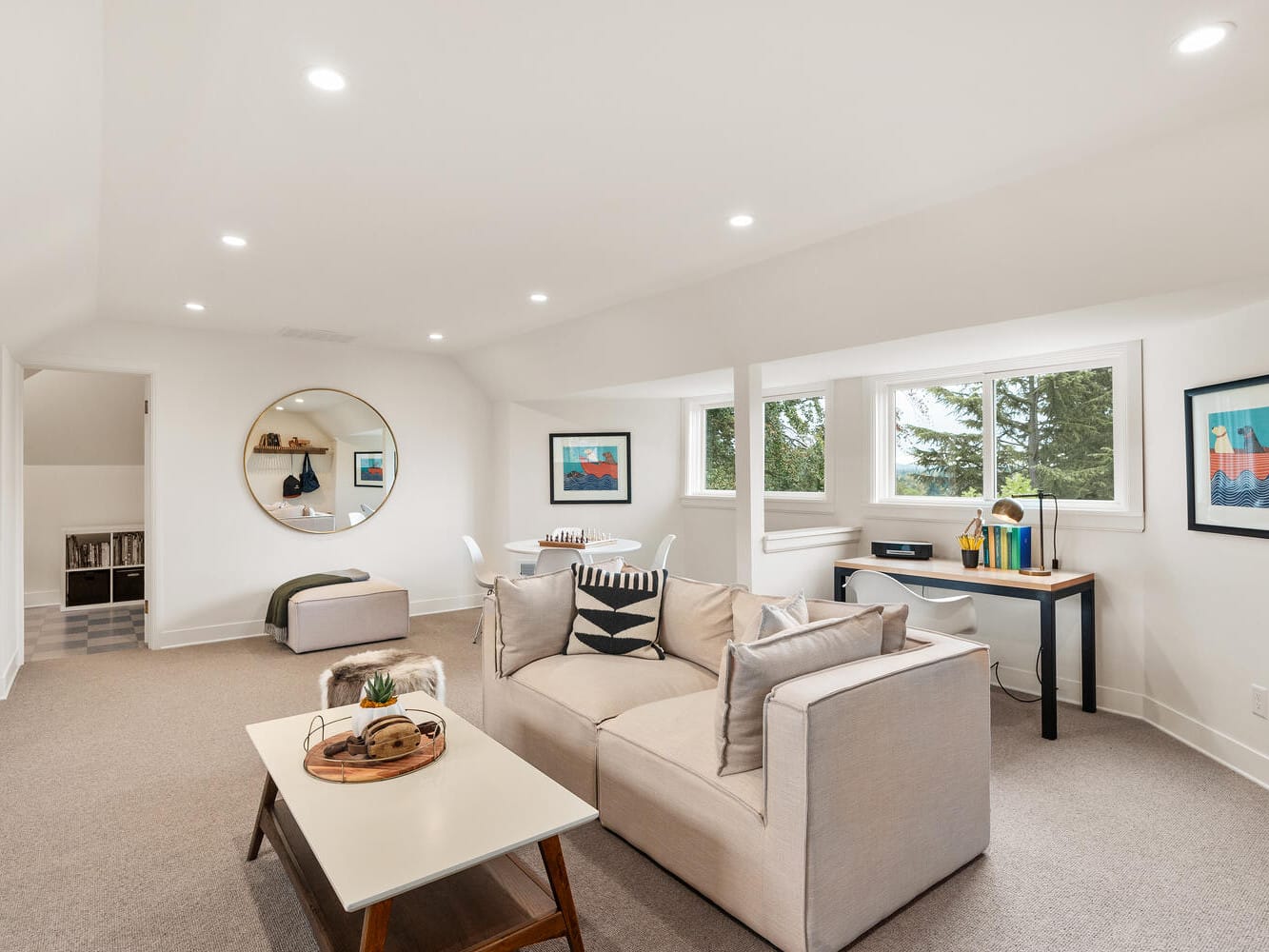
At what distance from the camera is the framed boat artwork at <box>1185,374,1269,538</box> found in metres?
2.97

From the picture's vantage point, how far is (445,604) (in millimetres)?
6586

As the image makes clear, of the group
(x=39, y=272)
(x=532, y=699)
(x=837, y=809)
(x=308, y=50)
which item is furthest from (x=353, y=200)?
(x=837, y=809)

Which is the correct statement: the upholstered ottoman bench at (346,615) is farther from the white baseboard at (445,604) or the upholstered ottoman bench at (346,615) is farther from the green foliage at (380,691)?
the green foliage at (380,691)

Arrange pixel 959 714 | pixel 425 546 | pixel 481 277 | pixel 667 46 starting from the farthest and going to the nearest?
pixel 425 546
pixel 481 277
pixel 959 714
pixel 667 46

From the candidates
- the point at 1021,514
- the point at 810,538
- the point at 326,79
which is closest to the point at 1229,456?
the point at 1021,514

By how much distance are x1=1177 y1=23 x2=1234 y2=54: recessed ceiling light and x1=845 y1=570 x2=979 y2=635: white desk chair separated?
2.49m

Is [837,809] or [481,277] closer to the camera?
[837,809]

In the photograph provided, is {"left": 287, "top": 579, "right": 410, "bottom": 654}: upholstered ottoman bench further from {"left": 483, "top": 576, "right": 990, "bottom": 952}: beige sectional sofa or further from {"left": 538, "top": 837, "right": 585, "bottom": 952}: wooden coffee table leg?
{"left": 538, "top": 837, "right": 585, "bottom": 952}: wooden coffee table leg

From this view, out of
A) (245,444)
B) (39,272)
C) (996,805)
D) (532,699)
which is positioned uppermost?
(39,272)

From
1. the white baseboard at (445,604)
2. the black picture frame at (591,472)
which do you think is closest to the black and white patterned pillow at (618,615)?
the black picture frame at (591,472)

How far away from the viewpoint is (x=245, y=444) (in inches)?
220

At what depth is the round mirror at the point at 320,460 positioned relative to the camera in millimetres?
5688

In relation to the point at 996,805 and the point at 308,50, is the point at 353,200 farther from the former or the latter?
the point at 996,805

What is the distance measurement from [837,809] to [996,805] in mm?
1262
